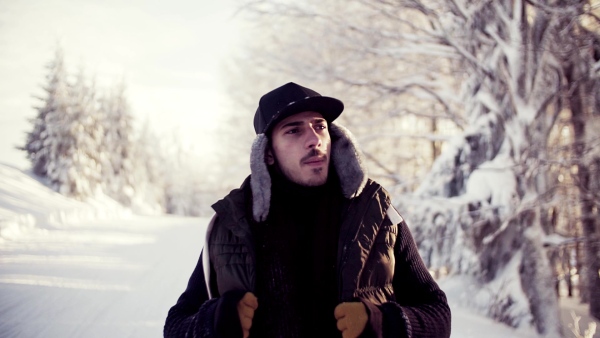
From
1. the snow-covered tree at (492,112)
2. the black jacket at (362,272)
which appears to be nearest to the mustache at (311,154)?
the black jacket at (362,272)

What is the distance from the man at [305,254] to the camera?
1.48 metres

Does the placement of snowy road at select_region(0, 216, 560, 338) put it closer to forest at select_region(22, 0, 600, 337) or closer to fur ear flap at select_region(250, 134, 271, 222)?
forest at select_region(22, 0, 600, 337)

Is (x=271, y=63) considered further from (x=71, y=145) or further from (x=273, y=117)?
(x=71, y=145)

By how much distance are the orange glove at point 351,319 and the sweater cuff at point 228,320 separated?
1.26 ft

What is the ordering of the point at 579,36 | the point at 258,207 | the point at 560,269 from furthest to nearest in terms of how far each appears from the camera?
the point at 560,269 < the point at 579,36 < the point at 258,207

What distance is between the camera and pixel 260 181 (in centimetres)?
177

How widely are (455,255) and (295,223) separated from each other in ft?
16.9

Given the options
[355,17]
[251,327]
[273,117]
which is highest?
[355,17]

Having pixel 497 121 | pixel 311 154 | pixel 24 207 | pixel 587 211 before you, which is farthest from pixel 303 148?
pixel 587 211

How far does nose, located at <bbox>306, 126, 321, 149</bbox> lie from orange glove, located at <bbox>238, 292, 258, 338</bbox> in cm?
70

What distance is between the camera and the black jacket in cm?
149

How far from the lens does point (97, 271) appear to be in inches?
221

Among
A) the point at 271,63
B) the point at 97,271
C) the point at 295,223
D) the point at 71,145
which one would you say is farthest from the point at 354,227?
the point at 71,145

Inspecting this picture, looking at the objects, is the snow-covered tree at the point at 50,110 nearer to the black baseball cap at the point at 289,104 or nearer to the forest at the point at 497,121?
the forest at the point at 497,121
